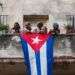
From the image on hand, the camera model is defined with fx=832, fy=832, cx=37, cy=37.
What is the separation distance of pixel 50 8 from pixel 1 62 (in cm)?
628

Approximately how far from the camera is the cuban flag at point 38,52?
36.8 m

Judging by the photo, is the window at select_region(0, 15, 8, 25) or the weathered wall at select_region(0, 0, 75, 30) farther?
the weathered wall at select_region(0, 0, 75, 30)

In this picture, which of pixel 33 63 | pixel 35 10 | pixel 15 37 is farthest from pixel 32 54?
pixel 35 10

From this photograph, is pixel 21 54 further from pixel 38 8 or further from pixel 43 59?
pixel 38 8

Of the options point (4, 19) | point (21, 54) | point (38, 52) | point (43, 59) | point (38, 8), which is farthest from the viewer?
point (38, 8)

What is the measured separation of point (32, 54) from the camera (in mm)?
37000

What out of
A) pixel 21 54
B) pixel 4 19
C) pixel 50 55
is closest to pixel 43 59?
pixel 50 55

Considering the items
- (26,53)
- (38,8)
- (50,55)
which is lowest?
(50,55)

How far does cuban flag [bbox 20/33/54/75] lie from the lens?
36.8 meters

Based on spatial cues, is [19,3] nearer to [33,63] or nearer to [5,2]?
[5,2]

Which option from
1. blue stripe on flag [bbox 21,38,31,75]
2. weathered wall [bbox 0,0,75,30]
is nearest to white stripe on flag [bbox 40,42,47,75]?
blue stripe on flag [bbox 21,38,31,75]

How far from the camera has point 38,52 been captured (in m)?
37.1

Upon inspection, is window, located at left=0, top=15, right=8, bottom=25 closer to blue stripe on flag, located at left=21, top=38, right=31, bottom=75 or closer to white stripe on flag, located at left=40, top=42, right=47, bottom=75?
blue stripe on flag, located at left=21, top=38, right=31, bottom=75

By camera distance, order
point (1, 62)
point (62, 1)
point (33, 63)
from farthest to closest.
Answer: point (62, 1), point (1, 62), point (33, 63)
